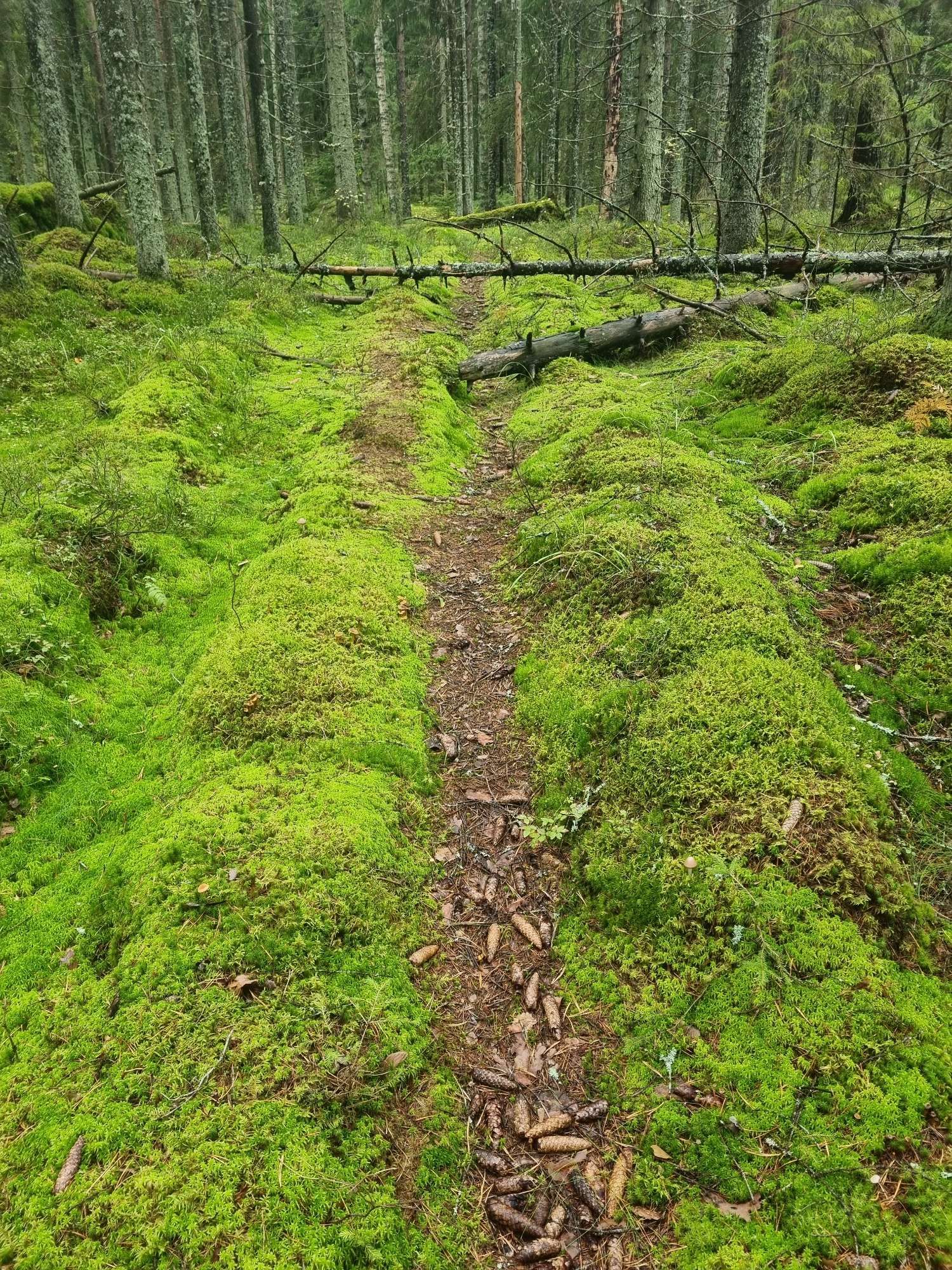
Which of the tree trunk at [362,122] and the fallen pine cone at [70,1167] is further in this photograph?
the tree trunk at [362,122]

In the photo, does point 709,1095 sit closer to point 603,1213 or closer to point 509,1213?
point 603,1213

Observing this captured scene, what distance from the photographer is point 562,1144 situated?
264cm

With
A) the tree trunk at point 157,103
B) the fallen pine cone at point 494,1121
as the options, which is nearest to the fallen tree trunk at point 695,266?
the fallen pine cone at point 494,1121

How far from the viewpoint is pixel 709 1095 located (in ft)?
8.39

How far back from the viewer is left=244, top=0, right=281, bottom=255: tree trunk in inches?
607

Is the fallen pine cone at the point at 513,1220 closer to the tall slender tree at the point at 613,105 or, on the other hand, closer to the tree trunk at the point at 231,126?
the tall slender tree at the point at 613,105

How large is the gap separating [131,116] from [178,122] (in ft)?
77.2

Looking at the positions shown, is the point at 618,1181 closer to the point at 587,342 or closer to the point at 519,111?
the point at 587,342

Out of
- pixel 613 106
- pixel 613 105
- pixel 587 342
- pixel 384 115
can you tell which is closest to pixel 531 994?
pixel 587 342

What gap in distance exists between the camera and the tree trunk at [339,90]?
1783 cm

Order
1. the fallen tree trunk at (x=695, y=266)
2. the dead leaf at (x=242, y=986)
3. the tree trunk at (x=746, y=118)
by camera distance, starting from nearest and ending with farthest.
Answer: the dead leaf at (x=242, y=986) < the tree trunk at (x=746, y=118) < the fallen tree trunk at (x=695, y=266)

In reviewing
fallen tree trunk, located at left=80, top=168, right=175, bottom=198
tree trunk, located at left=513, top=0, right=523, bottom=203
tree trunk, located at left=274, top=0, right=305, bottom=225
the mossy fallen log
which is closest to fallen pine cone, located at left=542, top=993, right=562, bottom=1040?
fallen tree trunk, located at left=80, top=168, right=175, bottom=198

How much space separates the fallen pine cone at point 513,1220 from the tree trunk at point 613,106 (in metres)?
22.3

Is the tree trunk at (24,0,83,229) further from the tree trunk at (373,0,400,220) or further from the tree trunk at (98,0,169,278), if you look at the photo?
the tree trunk at (373,0,400,220)
